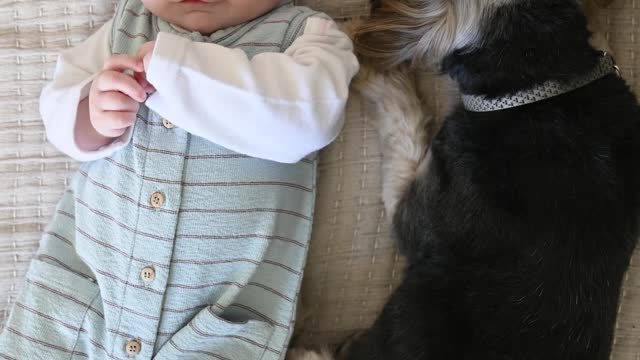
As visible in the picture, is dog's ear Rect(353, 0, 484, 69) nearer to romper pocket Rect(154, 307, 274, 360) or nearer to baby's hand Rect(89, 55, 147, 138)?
baby's hand Rect(89, 55, 147, 138)

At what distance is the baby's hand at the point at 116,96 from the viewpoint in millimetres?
1219

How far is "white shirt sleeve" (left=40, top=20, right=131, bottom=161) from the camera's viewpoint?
1.33 m

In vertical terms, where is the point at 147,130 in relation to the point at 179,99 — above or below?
below

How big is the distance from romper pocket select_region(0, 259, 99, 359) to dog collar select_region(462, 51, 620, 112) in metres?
0.89

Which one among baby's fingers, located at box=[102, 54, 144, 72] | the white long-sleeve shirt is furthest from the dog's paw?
baby's fingers, located at box=[102, 54, 144, 72]

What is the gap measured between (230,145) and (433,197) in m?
0.44

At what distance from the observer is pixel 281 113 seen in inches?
49.5

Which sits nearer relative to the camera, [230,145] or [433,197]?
[230,145]

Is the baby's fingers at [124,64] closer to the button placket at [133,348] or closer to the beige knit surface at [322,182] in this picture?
the beige knit surface at [322,182]

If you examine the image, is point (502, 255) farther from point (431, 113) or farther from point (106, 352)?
point (106, 352)

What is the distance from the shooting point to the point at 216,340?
4.63ft

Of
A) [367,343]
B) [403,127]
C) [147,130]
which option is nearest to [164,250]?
[147,130]

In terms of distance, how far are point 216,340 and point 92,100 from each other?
1.77 ft

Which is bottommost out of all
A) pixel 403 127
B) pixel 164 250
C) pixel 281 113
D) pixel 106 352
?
pixel 106 352
